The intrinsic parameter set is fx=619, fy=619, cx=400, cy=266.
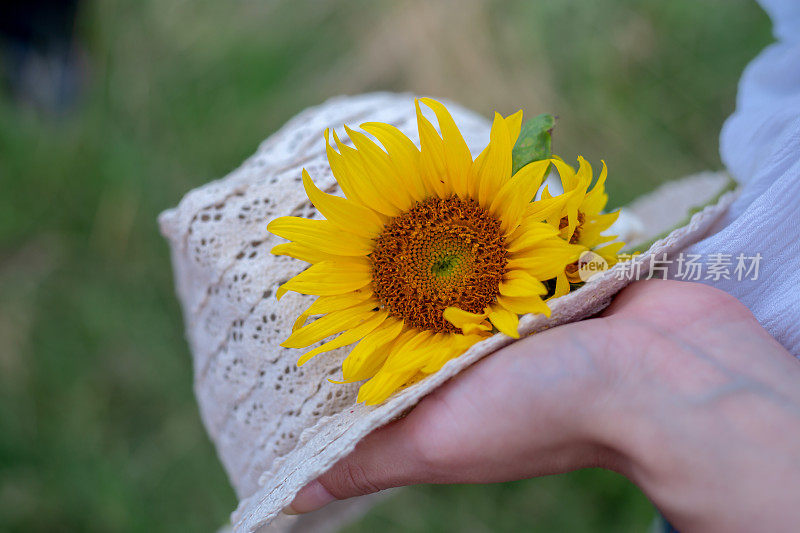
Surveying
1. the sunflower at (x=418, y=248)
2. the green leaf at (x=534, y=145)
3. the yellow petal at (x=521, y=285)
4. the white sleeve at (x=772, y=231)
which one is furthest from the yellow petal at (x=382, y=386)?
the white sleeve at (x=772, y=231)

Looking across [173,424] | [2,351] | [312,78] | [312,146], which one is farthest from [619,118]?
[2,351]

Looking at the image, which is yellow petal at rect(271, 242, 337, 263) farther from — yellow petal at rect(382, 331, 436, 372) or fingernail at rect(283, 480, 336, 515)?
fingernail at rect(283, 480, 336, 515)

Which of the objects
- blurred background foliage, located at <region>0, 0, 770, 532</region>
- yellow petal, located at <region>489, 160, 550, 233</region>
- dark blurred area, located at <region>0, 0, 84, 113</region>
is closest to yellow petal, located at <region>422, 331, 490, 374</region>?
yellow petal, located at <region>489, 160, 550, 233</region>

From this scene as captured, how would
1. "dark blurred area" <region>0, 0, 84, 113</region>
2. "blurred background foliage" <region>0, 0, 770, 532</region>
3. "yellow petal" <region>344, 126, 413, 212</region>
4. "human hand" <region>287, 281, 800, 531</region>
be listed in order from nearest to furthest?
"human hand" <region>287, 281, 800, 531</region> → "yellow petal" <region>344, 126, 413, 212</region> → "blurred background foliage" <region>0, 0, 770, 532</region> → "dark blurred area" <region>0, 0, 84, 113</region>

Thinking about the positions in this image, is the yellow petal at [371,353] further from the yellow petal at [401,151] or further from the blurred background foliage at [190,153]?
the blurred background foliage at [190,153]

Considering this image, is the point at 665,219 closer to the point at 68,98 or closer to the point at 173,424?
the point at 173,424

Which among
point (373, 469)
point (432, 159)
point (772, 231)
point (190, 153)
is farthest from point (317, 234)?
point (190, 153)
